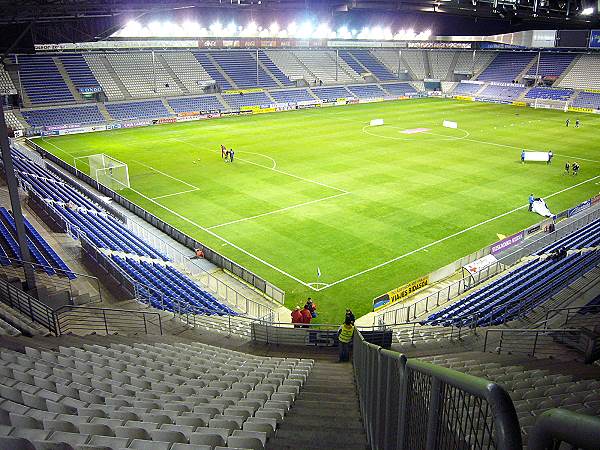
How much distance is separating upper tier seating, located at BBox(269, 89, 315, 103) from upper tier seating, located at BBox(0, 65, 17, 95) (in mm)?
33308

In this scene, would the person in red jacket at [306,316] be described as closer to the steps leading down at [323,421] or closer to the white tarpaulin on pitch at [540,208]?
the steps leading down at [323,421]

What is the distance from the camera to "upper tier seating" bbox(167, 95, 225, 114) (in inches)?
2579

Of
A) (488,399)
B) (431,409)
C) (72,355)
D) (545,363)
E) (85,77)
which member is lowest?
(545,363)

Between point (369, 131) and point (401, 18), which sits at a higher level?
point (401, 18)

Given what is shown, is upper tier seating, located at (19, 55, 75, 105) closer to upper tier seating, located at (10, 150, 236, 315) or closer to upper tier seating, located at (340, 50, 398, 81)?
upper tier seating, located at (10, 150, 236, 315)

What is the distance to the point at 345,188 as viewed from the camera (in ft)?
112

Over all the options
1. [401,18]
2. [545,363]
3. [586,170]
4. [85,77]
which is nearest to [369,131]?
[586,170]

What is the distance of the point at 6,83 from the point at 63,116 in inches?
314

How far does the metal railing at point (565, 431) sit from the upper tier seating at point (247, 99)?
230ft

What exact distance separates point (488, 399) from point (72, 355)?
8808mm

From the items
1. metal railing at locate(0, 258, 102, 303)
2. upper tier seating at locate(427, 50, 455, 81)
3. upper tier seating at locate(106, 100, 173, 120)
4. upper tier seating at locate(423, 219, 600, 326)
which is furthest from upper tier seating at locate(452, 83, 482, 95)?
metal railing at locate(0, 258, 102, 303)

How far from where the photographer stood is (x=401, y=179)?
36.1 m

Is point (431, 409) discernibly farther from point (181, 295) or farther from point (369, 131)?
point (369, 131)

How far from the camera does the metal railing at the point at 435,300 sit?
60.5ft
